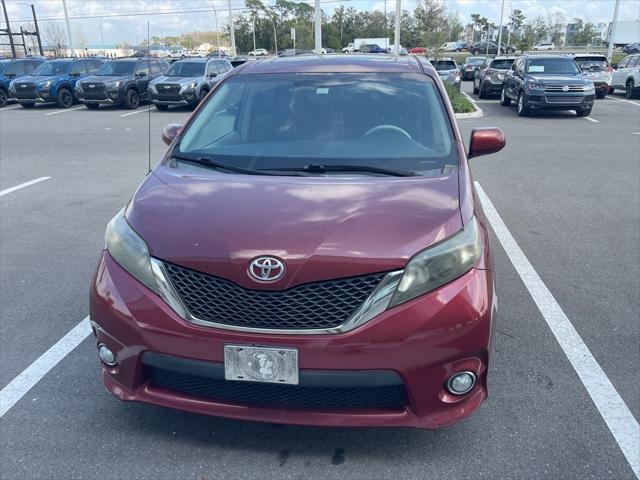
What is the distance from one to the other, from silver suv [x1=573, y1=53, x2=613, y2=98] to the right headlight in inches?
815

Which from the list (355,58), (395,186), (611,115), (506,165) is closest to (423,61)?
(355,58)

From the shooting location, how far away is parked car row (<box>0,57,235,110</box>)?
1839 centimetres

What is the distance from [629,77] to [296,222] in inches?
921

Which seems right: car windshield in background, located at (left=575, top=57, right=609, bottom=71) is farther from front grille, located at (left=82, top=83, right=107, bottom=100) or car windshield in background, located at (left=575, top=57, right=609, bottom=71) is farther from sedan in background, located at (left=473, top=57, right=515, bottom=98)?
front grille, located at (left=82, top=83, right=107, bottom=100)

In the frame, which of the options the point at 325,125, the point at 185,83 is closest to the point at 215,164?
the point at 325,125

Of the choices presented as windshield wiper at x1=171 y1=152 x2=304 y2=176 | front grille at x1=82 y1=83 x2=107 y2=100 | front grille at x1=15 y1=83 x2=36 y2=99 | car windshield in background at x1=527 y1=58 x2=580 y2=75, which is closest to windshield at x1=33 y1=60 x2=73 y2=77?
front grille at x1=15 y1=83 x2=36 y2=99

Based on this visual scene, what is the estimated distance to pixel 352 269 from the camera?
2295 mm

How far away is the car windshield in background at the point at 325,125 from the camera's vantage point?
3.28 metres

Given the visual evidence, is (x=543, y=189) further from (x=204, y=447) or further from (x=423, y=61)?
(x=204, y=447)

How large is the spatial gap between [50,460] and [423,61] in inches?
143

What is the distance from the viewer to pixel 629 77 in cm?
2158

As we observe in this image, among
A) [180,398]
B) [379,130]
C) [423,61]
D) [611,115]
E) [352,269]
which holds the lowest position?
[611,115]

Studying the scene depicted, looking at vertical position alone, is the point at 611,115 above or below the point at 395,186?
below

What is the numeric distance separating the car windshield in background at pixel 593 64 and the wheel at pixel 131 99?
16506 millimetres
